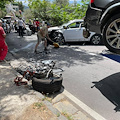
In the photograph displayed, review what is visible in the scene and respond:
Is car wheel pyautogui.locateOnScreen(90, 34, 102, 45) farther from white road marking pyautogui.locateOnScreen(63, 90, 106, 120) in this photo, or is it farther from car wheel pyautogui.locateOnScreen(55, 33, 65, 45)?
white road marking pyautogui.locateOnScreen(63, 90, 106, 120)

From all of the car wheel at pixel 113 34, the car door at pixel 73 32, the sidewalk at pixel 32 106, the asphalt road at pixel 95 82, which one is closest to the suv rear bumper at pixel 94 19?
the car wheel at pixel 113 34

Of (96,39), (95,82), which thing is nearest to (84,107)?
(95,82)

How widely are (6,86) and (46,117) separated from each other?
5.82ft

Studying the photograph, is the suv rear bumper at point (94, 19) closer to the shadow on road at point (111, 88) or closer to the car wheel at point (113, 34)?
the car wheel at point (113, 34)

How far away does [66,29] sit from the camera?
9797 mm

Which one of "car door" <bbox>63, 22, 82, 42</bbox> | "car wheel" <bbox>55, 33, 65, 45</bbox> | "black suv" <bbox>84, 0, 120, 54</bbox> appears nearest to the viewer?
"black suv" <bbox>84, 0, 120, 54</bbox>

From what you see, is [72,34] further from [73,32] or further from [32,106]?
[32,106]

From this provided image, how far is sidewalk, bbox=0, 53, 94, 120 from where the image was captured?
2752 millimetres

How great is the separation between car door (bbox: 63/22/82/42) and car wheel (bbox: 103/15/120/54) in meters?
6.53

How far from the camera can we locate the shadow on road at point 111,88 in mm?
3486

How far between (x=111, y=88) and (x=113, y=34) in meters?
1.63

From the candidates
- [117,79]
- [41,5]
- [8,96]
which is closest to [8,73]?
[8,96]

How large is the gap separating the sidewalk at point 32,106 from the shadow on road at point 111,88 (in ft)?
2.99

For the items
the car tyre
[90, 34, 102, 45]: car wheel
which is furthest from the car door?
the car tyre
